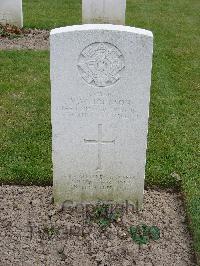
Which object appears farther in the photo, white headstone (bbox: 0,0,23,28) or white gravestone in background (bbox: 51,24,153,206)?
white headstone (bbox: 0,0,23,28)

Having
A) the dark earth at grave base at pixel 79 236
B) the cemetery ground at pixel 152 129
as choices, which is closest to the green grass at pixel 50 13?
the cemetery ground at pixel 152 129

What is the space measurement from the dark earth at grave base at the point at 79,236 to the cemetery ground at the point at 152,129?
16 mm

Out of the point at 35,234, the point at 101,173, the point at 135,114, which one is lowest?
the point at 35,234

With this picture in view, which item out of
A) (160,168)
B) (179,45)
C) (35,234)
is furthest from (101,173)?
(179,45)

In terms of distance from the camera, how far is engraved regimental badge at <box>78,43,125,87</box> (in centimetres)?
417

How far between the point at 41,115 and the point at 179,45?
4.17 meters

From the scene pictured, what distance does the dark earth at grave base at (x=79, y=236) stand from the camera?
171 inches

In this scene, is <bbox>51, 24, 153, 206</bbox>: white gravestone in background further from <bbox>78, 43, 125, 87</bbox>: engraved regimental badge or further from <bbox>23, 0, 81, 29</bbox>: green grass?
<bbox>23, 0, 81, 29</bbox>: green grass

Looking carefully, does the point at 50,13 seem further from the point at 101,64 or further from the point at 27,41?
the point at 101,64

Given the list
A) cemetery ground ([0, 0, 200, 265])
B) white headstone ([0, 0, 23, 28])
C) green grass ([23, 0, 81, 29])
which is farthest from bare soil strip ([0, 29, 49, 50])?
green grass ([23, 0, 81, 29])

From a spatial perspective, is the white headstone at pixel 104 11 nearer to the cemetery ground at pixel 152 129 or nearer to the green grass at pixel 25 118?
the cemetery ground at pixel 152 129

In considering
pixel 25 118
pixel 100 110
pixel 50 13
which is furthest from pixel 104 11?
pixel 100 110

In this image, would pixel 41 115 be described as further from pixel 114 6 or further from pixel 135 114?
pixel 114 6

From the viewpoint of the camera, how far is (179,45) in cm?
1006
